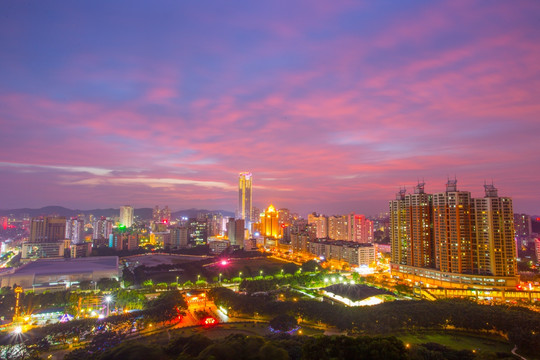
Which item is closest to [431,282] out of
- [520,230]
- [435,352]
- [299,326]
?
[299,326]

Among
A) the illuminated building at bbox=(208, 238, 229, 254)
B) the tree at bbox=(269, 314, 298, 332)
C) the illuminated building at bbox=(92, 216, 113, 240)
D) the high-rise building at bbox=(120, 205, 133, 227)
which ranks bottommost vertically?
the illuminated building at bbox=(208, 238, 229, 254)

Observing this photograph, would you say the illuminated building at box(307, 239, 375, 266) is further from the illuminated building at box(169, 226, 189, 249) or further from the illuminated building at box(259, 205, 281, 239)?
the illuminated building at box(259, 205, 281, 239)

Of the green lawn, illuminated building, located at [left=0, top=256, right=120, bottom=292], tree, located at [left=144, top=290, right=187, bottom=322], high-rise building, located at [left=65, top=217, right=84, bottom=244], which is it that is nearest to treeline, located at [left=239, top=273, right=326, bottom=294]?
tree, located at [left=144, top=290, right=187, bottom=322]

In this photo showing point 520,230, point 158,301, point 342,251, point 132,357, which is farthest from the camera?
point 520,230

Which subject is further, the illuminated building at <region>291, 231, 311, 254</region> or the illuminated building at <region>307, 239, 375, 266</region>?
the illuminated building at <region>291, 231, 311, 254</region>

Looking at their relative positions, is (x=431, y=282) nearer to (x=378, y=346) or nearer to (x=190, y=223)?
(x=378, y=346)

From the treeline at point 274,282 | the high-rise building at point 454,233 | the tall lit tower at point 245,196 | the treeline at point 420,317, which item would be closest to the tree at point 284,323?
the treeline at point 420,317

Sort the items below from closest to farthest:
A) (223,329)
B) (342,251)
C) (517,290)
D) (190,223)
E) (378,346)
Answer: (378,346)
(223,329)
(517,290)
(342,251)
(190,223)
